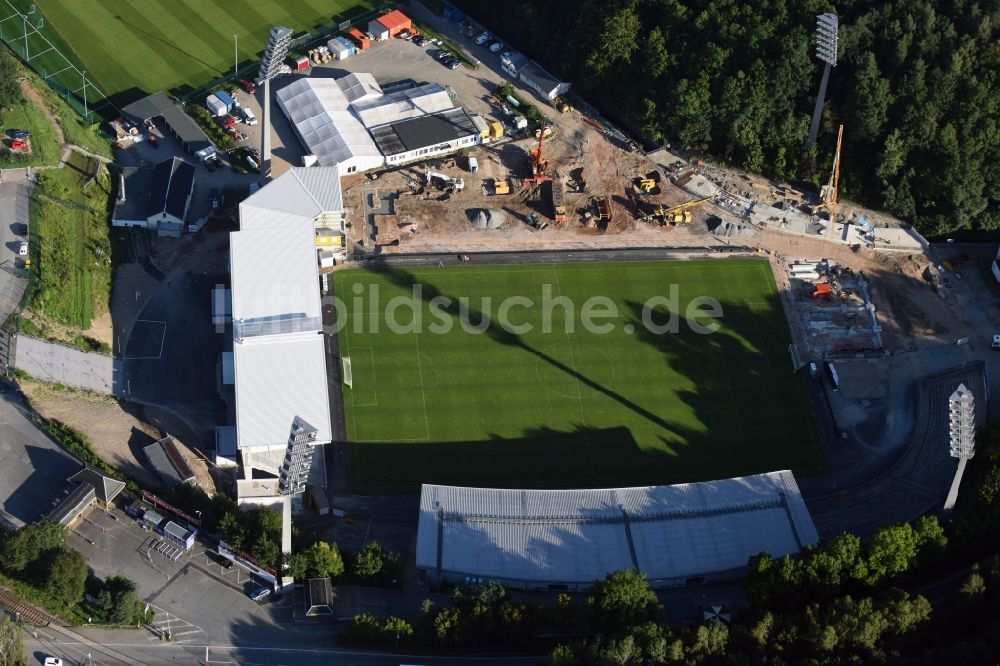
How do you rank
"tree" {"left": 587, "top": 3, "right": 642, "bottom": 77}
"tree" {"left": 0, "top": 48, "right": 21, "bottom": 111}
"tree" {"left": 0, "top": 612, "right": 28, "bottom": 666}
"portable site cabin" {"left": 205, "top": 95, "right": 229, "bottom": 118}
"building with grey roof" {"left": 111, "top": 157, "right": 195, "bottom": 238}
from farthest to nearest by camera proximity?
"tree" {"left": 587, "top": 3, "right": 642, "bottom": 77}
"portable site cabin" {"left": 205, "top": 95, "right": 229, "bottom": 118}
"tree" {"left": 0, "top": 48, "right": 21, "bottom": 111}
"building with grey roof" {"left": 111, "top": 157, "right": 195, "bottom": 238}
"tree" {"left": 0, "top": 612, "right": 28, "bottom": 666}

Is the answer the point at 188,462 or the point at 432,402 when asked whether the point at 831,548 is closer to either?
the point at 432,402

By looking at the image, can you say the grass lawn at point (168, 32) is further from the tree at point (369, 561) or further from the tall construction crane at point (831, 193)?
the tree at point (369, 561)

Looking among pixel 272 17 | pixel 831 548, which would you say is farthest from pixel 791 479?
pixel 272 17

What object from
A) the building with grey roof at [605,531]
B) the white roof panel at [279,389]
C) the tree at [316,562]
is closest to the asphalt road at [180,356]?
the white roof panel at [279,389]

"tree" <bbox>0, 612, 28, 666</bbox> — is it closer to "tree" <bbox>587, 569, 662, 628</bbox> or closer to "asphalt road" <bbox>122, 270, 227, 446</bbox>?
"asphalt road" <bbox>122, 270, 227, 446</bbox>

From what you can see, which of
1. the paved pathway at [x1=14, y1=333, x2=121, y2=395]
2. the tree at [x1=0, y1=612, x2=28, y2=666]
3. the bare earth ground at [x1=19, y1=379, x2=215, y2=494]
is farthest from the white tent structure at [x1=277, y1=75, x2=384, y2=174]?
the tree at [x1=0, y1=612, x2=28, y2=666]

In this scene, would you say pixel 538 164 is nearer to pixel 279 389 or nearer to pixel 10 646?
pixel 279 389
